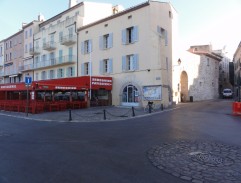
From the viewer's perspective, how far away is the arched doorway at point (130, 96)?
79.4ft

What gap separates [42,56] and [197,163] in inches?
1430

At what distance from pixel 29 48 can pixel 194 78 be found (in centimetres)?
2810

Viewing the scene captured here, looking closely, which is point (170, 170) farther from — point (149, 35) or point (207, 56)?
point (207, 56)

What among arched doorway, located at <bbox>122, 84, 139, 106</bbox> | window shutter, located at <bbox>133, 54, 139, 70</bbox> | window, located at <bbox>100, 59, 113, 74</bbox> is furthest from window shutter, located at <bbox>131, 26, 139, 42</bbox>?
arched doorway, located at <bbox>122, 84, 139, 106</bbox>

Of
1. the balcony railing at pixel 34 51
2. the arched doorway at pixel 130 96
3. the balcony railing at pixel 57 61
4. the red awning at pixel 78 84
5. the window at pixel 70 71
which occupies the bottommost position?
the arched doorway at pixel 130 96

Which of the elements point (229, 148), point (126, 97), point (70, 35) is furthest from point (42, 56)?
point (229, 148)

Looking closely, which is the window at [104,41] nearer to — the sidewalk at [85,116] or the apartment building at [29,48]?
the sidewalk at [85,116]

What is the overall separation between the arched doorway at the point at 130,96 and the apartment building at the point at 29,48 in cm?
2035

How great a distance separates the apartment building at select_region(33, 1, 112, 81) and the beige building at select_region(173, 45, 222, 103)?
41.3ft

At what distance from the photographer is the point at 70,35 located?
104 feet

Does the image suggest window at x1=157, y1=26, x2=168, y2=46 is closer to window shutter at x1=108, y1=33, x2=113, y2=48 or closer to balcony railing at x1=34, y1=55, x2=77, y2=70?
window shutter at x1=108, y1=33, x2=113, y2=48

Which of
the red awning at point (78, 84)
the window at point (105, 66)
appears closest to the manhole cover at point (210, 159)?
the red awning at point (78, 84)

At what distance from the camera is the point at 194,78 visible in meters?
34.3

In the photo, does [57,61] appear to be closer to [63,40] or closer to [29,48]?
[63,40]
